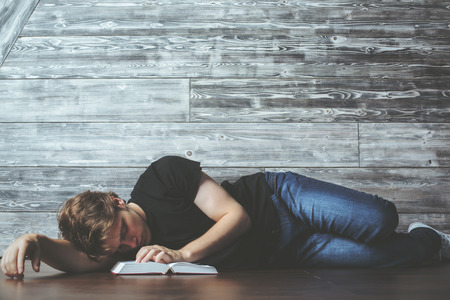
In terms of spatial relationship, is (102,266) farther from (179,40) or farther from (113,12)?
(113,12)

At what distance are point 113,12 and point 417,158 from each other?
142cm

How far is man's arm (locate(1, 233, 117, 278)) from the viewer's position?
3.08 feet

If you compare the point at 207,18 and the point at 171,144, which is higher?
the point at 207,18

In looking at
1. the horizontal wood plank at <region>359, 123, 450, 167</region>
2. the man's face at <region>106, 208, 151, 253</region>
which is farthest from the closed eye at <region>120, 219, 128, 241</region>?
the horizontal wood plank at <region>359, 123, 450, 167</region>

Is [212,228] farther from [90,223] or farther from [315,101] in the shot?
[315,101]

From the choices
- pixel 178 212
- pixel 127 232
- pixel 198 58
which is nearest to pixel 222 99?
pixel 198 58

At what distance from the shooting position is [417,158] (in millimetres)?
1649

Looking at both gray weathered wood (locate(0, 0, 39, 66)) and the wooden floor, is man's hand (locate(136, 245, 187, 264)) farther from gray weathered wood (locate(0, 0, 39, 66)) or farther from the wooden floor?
gray weathered wood (locate(0, 0, 39, 66))

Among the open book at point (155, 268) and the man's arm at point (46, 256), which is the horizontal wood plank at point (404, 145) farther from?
the man's arm at point (46, 256)

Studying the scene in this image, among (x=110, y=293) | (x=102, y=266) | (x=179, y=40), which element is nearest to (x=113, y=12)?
(x=179, y=40)

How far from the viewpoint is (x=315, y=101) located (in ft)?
5.42

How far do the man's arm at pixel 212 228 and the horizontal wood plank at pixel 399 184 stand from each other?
543mm

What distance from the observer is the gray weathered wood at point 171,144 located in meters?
1.60

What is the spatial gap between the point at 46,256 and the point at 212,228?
44 cm
